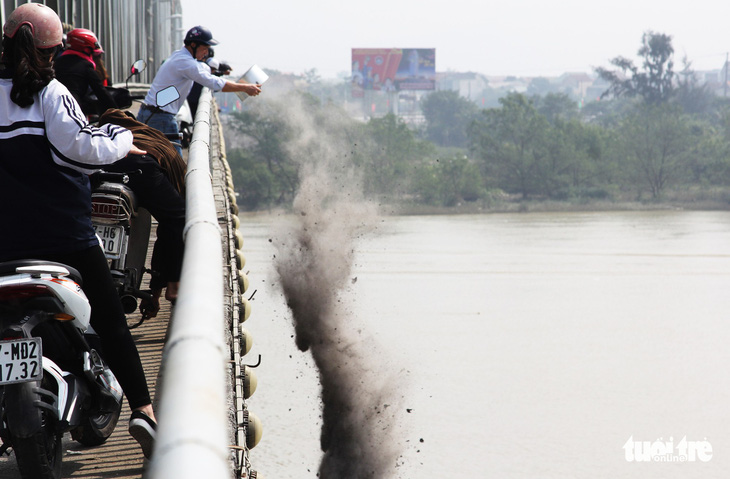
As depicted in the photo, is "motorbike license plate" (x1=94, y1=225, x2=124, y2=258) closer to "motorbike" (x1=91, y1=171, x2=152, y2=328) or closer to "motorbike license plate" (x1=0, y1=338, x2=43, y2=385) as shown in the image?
"motorbike" (x1=91, y1=171, x2=152, y2=328)

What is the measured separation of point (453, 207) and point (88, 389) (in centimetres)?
7588

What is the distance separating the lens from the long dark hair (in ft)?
8.81

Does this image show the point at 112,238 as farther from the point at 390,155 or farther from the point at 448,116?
the point at 448,116

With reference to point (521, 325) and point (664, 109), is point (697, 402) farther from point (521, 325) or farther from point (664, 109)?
point (664, 109)

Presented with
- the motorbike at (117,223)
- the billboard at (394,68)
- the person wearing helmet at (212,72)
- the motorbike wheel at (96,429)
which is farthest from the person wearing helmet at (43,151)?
the billboard at (394,68)

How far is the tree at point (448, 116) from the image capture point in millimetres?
113812

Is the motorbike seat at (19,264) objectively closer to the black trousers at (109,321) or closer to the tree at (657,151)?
the black trousers at (109,321)

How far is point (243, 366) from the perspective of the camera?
14.4 feet

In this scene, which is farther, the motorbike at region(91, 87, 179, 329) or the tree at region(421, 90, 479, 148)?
the tree at region(421, 90, 479, 148)

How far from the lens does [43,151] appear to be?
109 inches

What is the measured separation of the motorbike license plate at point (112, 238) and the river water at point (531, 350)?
2567cm

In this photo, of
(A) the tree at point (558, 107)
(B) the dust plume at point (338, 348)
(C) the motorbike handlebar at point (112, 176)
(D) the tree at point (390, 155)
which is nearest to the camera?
(C) the motorbike handlebar at point (112, 176)

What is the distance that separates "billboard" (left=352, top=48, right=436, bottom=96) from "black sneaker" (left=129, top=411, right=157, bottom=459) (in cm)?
10776

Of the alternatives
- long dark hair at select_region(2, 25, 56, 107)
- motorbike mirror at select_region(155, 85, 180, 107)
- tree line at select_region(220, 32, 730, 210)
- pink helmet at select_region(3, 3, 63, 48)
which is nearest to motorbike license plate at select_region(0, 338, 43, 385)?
long dark hair at select_region(2, 25, 56, 107)
